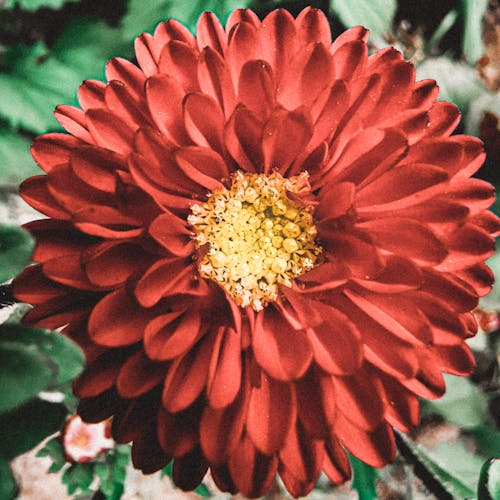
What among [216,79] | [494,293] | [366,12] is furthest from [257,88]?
[494,293]

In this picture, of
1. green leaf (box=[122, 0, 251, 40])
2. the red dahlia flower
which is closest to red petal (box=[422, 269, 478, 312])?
the red dahlia flower

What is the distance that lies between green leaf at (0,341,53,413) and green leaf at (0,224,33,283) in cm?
7

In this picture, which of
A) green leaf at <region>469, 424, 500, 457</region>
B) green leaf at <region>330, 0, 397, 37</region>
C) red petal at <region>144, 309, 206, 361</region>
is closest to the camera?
red petal at <region>144, 309, 206, 361</region>

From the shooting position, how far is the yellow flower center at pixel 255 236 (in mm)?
584

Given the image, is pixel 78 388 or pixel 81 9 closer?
pixel 78 388

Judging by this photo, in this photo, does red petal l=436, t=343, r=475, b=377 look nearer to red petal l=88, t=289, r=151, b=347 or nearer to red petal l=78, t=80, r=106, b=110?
red petal l=88, t=289, r=151, b=347

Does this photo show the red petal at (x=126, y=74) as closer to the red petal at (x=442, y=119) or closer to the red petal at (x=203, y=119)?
the red petal at (x=203, y=119)

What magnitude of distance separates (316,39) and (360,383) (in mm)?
370

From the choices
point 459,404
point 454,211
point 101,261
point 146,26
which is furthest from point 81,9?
point 459,404

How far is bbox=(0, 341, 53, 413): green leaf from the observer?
0.28m

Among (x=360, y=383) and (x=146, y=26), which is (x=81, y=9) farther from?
(x=360, y=383)

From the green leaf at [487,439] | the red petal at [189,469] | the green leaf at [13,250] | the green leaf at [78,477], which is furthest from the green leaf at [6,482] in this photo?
the green leaf at [487,439]

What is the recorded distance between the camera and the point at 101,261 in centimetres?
47

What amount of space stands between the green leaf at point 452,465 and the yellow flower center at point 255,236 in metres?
0.33
